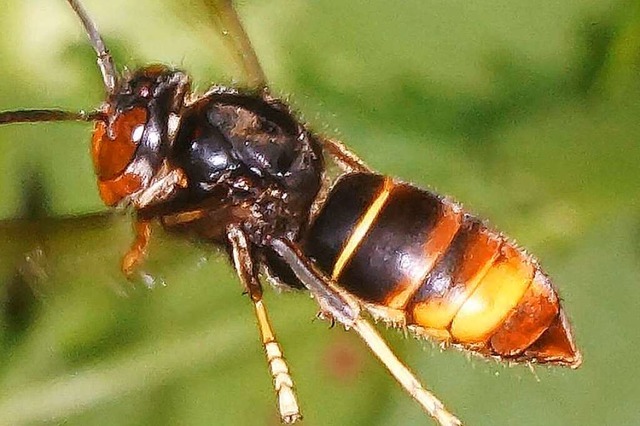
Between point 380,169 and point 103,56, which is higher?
point 103,56

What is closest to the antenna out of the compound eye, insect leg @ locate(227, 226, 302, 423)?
the compound eye

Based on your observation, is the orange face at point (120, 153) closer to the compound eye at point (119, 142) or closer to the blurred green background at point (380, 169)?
the compound eye at point (119, 142)

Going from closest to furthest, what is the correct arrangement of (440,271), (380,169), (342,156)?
(440,271) < (342,156) < (380,169)

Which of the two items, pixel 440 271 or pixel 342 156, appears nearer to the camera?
pixel 440 271

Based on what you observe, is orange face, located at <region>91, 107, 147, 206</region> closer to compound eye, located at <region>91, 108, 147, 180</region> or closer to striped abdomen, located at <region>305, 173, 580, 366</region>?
compound eye, located at <region>91, 108, 147, 180</region>

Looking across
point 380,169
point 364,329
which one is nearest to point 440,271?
point 364,329

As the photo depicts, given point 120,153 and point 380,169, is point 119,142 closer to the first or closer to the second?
point 120,153
